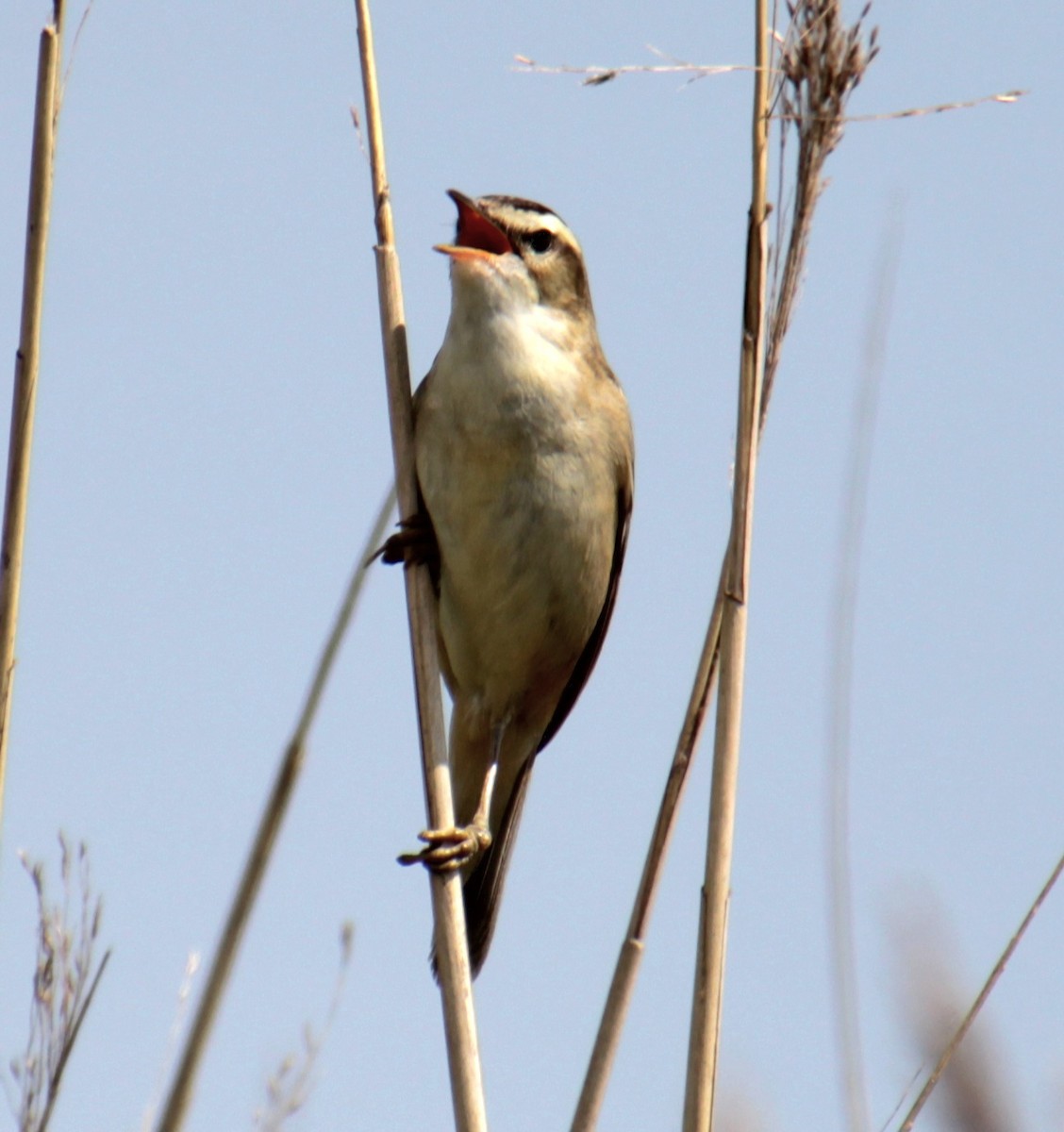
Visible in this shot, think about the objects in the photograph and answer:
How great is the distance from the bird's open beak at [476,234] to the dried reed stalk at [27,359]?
1.26 metres

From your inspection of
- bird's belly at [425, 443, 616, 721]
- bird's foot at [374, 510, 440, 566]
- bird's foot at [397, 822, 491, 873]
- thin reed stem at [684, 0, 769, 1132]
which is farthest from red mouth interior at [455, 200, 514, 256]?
bird's foot at [397, 822, 491, 873]

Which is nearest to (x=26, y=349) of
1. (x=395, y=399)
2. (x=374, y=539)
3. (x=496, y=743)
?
(x=374, y=539)

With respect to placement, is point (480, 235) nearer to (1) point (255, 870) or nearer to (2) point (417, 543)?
(2) point (417, 543)

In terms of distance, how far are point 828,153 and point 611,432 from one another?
142 cm

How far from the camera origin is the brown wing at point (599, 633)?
356cm

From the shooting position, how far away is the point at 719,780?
2023 millimetres

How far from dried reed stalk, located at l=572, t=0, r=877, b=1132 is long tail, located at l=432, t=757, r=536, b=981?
1288 millimetres

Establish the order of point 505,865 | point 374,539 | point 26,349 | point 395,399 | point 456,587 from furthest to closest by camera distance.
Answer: point 505,865, point 456,587, point 395,399, point 374,539, point 26,349

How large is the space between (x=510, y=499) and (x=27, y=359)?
→ 1338mm

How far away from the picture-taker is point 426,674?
7.49 feet

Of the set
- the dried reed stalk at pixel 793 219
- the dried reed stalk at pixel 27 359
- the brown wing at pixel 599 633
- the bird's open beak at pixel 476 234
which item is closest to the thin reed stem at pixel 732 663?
the dried reed stalk at pixel 793 219

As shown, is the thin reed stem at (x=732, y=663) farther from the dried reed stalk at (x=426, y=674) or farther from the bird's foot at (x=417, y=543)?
the bird's foot at (x=417, y=543)

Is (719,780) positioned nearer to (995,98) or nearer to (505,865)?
(995,98)

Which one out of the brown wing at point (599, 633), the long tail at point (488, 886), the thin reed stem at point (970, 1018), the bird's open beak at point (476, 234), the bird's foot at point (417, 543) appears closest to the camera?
the thin reed stem at point (970, 1018)
